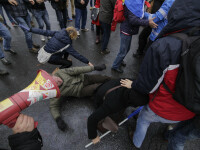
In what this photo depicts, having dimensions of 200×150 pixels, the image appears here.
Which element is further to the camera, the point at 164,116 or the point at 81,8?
the point at 81,8

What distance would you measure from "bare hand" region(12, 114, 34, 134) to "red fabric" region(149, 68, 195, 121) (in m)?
1.25

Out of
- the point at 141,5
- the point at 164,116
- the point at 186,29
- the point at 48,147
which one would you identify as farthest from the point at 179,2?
the point at 48,147

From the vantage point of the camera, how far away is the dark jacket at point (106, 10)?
312 cm

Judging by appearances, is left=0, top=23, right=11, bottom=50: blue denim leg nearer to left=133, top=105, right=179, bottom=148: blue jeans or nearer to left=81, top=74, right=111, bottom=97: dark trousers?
left=81, top=74, right=111, bottom=97: dark trousers

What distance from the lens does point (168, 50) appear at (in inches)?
41.8

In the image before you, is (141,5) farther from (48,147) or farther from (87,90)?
(48,147)

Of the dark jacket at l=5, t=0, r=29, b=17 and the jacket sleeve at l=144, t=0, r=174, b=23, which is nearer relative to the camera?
the jacket sleeve at l=144, t=0, r=174, b=23

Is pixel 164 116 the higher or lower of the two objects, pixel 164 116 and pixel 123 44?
the lower

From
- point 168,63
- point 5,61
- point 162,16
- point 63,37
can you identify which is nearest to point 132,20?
point 162,16

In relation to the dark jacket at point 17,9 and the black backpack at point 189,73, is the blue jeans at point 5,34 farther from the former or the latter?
the black backpack at point 189,73

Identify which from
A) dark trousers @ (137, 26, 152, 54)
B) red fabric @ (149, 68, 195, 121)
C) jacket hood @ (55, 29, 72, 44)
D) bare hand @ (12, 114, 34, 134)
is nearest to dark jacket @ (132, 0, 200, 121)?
red fabric @ (149, 68, 195, 121)

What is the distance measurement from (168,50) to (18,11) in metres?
3.58

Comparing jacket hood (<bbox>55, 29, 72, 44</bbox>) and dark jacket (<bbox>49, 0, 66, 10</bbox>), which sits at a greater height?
dark jacket (<bbox>49, 0, 66, 10</bbox>)

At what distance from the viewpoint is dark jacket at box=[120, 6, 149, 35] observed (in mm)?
2433
